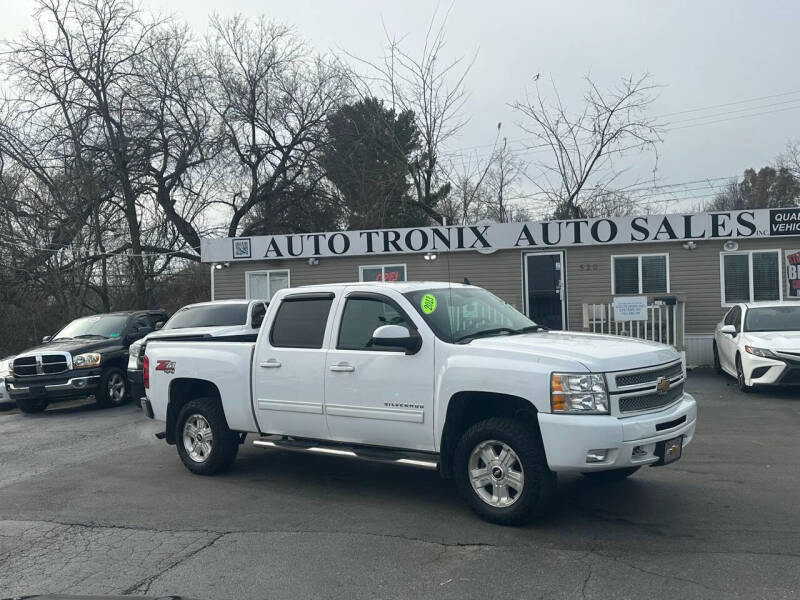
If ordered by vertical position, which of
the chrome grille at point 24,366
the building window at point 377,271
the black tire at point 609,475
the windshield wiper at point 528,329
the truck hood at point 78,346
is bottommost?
the black tire at point 609,475

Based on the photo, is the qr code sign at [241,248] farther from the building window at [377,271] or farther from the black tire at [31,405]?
the black tire at [31,405]

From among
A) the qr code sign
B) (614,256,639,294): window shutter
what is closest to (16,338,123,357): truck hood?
the qr code sign

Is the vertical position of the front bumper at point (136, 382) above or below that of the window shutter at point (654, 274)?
below

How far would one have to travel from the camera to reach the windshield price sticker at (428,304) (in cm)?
667

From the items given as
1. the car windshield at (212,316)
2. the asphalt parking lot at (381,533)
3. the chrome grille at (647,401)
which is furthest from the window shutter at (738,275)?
the chrome grille at (647,401)

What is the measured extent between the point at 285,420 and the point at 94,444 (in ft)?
14.5

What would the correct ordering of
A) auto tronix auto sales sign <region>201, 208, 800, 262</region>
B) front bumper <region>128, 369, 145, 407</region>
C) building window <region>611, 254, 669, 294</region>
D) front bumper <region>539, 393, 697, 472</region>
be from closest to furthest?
front bumper <region>539, 393, 697, 472</region> < front bumper <region>128, 369, 145, 407</region> < auto tronix auto sales sign <region>201, 208, 800, 262</region> < building window <region>611, 254, 669, 294</region>

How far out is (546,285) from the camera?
17.8m

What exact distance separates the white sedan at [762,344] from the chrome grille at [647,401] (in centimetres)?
668

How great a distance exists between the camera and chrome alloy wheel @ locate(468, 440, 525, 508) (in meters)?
5.84

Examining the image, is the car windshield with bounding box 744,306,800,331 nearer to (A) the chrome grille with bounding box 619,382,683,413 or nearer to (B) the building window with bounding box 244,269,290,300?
(A) the chrome grille with bounding box 619,382,683,413

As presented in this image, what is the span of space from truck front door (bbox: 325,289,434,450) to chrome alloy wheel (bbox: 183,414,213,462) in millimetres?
1748

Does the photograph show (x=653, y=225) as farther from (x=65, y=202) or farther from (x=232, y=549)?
(x=65, y=202)

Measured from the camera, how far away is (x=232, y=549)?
5609 millimetres
